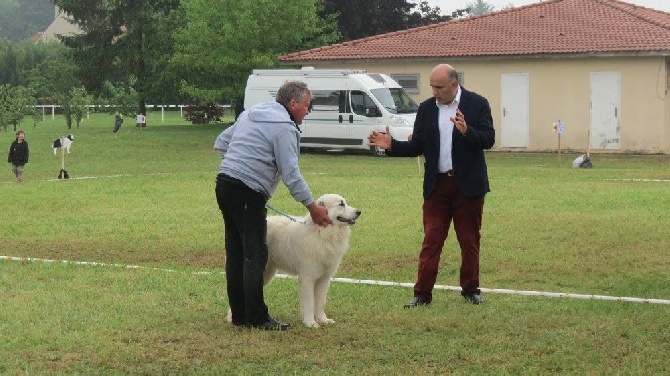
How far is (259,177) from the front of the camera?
8586 millimetres

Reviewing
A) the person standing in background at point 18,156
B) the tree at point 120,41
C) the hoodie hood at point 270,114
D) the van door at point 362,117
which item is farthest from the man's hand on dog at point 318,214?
the tree at point 120,41

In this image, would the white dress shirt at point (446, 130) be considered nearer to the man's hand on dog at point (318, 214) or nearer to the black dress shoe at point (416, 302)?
the black dress shoe at point (416, 302)

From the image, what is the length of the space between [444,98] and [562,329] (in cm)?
236

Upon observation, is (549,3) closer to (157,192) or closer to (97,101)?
(157,192)

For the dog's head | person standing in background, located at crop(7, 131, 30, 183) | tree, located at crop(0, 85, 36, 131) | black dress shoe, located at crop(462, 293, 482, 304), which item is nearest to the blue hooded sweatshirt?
the dog's head

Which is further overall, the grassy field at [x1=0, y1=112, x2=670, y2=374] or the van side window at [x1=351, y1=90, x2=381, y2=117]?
the van side window at [x1=351, y1=90, x2=381, y2=117]

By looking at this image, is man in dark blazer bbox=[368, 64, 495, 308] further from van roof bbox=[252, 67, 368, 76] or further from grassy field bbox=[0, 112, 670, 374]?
van roof bbox=[252, 67, 368, 76]

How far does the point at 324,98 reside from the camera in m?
36.7

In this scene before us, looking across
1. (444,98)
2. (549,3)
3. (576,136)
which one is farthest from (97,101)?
(444,98)

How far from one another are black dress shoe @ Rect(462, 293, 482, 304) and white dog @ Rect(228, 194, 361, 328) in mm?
1594

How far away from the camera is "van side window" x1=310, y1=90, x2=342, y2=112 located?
36.3 m

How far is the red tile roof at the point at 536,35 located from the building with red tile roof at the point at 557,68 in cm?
4

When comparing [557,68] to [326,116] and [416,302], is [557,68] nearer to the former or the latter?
[326,116]

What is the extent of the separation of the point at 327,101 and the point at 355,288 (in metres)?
26.1
